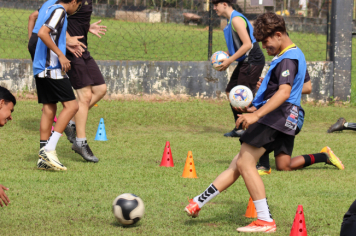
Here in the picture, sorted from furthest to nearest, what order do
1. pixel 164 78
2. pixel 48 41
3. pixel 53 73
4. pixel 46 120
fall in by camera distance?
1. pixel 164 78
2. pixel 46 120
3. pixel 53 73
4. pixel 48 41

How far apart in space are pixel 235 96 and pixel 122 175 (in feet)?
5.01

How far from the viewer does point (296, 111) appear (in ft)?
12.8

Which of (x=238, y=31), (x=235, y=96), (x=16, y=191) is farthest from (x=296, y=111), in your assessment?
(x=238, y=31)

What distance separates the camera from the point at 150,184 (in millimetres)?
4824

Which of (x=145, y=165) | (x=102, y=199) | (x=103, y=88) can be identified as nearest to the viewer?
(x=102, y=199)

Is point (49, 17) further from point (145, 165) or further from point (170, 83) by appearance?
point (170, 83)

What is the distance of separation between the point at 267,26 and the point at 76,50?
2.86 m

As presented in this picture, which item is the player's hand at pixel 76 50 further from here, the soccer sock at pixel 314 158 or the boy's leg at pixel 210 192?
the soccer sock at pixel 314 158

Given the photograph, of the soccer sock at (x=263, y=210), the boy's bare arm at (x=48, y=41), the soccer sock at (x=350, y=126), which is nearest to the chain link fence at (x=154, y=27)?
A: the soccer sock at (x=350, y=126)

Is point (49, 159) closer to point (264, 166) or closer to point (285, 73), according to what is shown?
point (264, 166)

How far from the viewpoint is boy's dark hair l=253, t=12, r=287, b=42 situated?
3.70m

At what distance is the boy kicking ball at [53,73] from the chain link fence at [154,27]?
5406mm

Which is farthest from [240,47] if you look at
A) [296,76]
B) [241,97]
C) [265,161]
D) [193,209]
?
[193,209]

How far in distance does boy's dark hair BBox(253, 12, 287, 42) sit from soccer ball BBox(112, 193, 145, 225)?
1.64 meters
